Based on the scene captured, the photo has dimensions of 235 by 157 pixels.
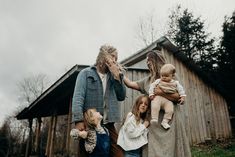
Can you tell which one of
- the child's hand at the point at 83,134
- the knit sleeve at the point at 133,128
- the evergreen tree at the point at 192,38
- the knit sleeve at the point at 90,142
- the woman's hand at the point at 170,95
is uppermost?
the evergreen tree at the point at 192,38

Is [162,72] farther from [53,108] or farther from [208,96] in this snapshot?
[208,96]

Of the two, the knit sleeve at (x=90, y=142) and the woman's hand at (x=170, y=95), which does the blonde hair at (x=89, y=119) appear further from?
the woman's hand at (x=170, y=95)

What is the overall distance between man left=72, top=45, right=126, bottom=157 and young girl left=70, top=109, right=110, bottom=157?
0.13 meters

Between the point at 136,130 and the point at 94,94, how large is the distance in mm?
609

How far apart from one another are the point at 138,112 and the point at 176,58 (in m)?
8.87

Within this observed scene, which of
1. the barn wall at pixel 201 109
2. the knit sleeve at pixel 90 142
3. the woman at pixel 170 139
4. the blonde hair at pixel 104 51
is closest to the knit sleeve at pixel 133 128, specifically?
the woman at pixel 170 139

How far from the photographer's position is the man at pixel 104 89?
303cm

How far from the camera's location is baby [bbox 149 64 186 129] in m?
2.91

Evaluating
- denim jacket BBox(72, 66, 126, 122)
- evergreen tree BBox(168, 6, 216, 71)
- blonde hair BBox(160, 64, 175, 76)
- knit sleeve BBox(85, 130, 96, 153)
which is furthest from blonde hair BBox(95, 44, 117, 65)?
evergreen tree BBox(168, 6, 216, 71)

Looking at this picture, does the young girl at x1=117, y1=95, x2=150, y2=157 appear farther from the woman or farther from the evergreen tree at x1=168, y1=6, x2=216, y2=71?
the evergreen tree at x1=168, y1=6, x2=216, y2=71

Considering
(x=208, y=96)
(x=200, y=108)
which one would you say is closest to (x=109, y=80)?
(x=200, y=108)

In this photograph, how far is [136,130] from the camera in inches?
116

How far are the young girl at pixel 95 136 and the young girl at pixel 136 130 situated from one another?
0.18m

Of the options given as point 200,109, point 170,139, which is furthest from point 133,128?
point 200,109
